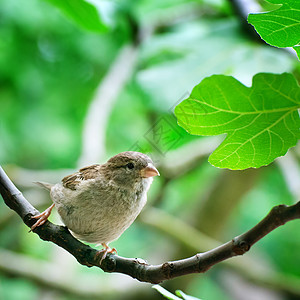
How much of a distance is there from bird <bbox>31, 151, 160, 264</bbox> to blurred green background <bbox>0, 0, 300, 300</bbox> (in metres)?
0.89

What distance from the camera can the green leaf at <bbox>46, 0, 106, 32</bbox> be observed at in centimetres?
116

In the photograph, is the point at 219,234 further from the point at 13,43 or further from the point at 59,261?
the point at 13,43

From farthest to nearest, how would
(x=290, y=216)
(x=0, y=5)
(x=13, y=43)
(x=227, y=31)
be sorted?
(x=13, y=43)
(x=0, y=5)
(x=227, y=31)
(x=290, y=216)

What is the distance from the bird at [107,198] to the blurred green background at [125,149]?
891mm

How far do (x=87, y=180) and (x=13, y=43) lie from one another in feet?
6.72

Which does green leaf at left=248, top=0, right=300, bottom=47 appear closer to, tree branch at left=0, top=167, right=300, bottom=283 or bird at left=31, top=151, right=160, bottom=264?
tree branch at left=0, top=167, right=300, bottom=283

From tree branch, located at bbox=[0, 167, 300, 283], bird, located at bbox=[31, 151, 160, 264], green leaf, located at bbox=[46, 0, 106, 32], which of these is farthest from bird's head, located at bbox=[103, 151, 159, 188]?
green leaf, located at bbox=[46, 0, 106, 32]

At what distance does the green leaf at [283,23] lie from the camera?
46 centimetres

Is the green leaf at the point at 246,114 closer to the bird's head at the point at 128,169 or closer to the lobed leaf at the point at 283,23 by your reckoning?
the lobed leaf at the point at 283,23

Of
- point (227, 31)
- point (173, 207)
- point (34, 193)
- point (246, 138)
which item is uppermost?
point (227, 31)

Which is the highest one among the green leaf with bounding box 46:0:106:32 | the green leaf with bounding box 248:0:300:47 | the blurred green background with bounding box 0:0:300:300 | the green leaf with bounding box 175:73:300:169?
the green leaf with bounding box 248:0:300:47

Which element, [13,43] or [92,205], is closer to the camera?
[92,205]

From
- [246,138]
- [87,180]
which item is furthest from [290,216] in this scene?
[87,180]

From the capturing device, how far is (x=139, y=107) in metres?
2.84
